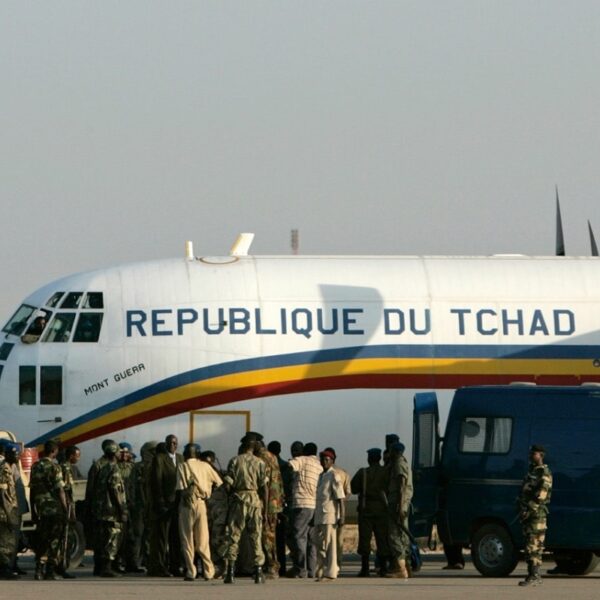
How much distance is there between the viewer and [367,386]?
25984 millimetres

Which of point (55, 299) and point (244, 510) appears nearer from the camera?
point (244, 510)

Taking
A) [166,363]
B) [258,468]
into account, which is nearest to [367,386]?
[166,363]

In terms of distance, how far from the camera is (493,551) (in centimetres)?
2175

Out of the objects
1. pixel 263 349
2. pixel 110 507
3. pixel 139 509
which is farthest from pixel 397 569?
pixel 263 349

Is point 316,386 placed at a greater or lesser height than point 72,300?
lesser

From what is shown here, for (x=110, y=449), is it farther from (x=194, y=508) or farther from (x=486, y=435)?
(x=486, y=435)

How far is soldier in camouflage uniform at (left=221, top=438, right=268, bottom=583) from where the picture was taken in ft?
66.7

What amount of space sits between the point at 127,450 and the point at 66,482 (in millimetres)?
1751

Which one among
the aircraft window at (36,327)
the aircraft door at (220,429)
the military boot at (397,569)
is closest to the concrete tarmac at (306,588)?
the military boot at (397,569)

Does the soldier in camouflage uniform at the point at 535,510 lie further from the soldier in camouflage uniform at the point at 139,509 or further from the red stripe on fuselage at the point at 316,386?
the red stripe on fuselage at the point at 316,386

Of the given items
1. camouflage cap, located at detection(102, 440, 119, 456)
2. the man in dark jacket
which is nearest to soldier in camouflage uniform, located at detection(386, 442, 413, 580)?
the man in dark jacket

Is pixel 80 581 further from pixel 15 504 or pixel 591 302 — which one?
pixel 591 302

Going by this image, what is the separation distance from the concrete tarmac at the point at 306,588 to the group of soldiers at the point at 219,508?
1.25ft

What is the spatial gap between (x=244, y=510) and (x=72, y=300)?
6.87 meters
